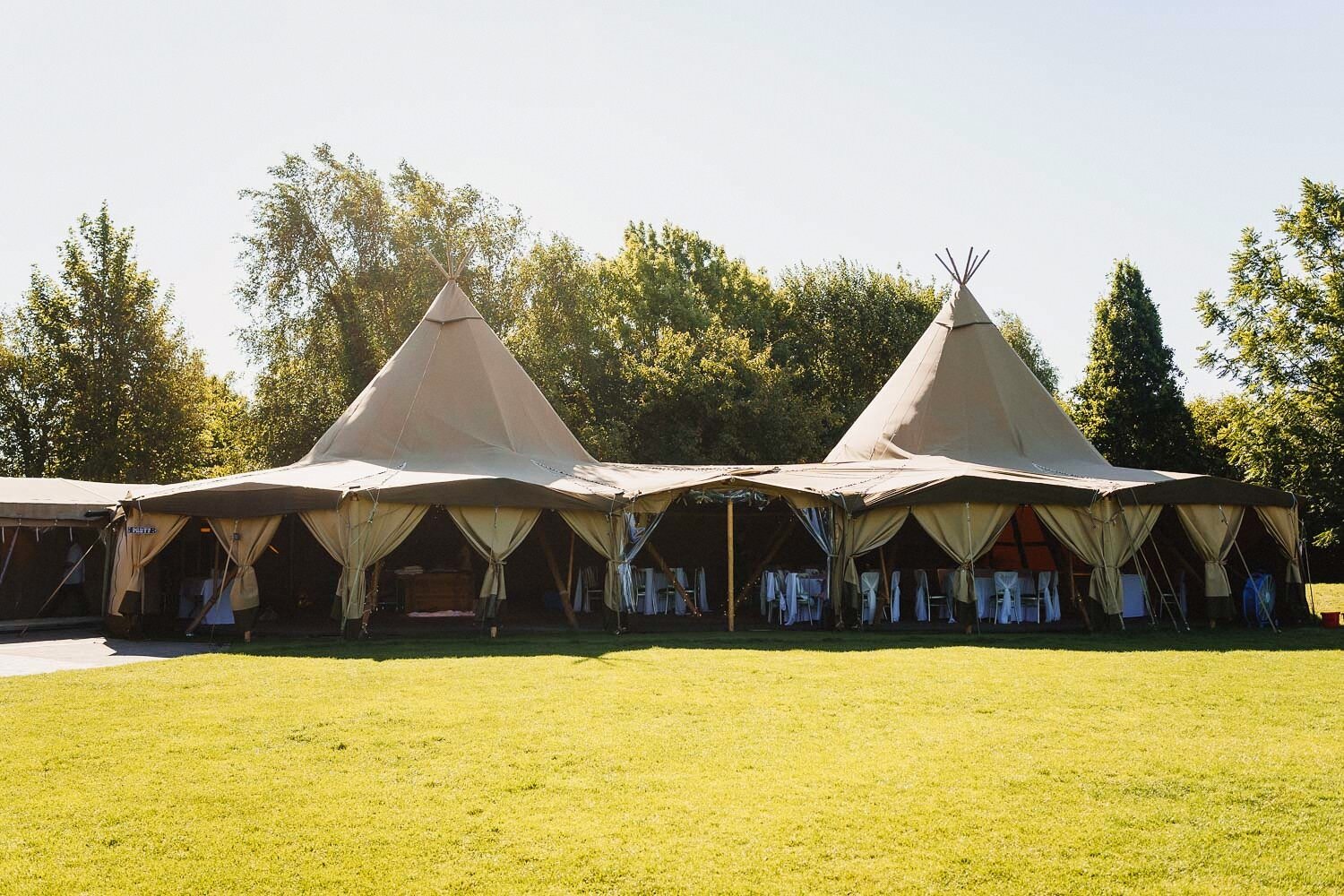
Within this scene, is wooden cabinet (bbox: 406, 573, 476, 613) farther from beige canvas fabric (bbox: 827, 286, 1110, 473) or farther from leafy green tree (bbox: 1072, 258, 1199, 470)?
leafy green tree (bbox: 1072, 258, 1199, 470)

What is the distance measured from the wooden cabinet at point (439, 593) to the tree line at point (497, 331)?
414 inches

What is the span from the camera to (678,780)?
19.2ft

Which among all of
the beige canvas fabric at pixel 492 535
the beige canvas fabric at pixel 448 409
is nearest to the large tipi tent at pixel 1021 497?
the beige canvas fabric at pixel 492 535

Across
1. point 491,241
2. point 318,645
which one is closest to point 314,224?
point 491,241

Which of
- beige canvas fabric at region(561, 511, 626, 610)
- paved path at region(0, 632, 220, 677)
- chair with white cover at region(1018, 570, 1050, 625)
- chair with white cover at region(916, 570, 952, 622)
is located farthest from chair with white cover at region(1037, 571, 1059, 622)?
paved path at region(0, 632, 220, 677)

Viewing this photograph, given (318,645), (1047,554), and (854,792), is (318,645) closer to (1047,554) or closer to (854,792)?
(854,792)

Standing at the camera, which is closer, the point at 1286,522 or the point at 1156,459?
the point at 1286,522

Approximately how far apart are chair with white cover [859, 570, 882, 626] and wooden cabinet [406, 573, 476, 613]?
6.09 m

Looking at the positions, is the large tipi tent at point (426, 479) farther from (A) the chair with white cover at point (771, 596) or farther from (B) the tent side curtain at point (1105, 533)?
(B) the tent side curtain at point (1105, 533)

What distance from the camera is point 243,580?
1330 centimetres

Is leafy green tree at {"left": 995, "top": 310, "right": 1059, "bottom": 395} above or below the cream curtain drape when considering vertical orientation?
above

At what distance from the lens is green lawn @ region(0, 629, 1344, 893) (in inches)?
176

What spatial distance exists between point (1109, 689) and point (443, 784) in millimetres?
5862

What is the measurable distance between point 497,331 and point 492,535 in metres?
17.9
